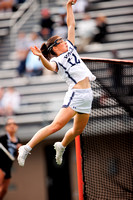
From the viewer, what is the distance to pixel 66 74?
542 centimetres

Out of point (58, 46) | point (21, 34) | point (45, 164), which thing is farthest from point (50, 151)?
point (58, 46)

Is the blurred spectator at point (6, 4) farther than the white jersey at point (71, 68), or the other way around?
the blurred spectator at point (6, 4)

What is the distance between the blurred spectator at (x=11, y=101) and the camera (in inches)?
449

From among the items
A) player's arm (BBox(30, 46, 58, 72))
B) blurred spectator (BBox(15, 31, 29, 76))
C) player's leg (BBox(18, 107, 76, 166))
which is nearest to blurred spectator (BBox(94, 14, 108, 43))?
blurred spectator (BBox(15, 31, 29, 76))

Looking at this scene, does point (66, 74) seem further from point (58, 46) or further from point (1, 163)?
point (1, 163)

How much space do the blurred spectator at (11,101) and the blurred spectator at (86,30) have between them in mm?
2327

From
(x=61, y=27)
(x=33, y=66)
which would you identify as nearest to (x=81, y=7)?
(x=61, y=27)

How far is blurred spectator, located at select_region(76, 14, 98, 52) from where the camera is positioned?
11469mm

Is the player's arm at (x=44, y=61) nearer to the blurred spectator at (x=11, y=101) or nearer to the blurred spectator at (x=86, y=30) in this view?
the blurred spectator at (x=11, y=101)

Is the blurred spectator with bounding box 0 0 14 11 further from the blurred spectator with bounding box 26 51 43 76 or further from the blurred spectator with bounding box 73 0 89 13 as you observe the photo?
the blurred spectator with bounding box 26 51 43 76

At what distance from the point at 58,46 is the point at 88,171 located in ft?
6.40

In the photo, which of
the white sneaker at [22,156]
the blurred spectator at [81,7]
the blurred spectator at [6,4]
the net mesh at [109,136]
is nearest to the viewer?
the white sneaker at [22,156]

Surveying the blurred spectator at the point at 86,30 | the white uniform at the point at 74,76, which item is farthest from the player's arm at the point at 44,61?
the blurred spectator at the point at 86,30

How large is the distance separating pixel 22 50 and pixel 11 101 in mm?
1795
